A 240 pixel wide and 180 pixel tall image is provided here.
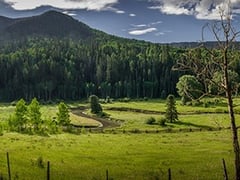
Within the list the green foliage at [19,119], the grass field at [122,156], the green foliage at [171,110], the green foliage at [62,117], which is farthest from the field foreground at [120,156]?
the green foliage at [171,110]

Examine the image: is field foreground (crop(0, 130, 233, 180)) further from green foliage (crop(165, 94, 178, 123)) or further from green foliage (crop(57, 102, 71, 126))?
green foliage (crop(165, 94, 178, 123))

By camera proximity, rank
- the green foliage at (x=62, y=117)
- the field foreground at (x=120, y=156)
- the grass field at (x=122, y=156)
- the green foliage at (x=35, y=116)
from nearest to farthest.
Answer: the grass field at (x=122, y=156)
the field foreground at (x=120, y=156)
the green foliage at (x=35, y=116)
the green foliage at (x=62, y=117)

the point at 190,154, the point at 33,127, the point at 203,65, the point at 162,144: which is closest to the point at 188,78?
the point at 33,127

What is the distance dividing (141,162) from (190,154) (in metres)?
9.90

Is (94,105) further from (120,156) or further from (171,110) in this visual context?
(120,156)

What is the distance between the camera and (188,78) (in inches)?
7052

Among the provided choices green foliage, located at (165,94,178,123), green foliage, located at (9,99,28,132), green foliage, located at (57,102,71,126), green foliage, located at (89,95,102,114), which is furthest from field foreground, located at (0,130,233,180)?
green foliage, located at (89,95,102,114)

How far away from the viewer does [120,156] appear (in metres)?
61.4

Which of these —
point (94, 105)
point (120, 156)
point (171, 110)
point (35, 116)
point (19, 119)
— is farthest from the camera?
point (94, 105)

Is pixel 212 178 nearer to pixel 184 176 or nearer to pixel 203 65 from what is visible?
pixel 184 176

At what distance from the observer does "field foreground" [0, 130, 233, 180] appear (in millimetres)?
47938

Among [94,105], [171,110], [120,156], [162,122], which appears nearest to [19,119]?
[162,122]

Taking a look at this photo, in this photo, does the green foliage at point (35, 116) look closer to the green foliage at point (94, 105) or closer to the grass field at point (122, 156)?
the grass field at point (122, 156)

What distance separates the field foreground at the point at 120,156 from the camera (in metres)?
47.9
